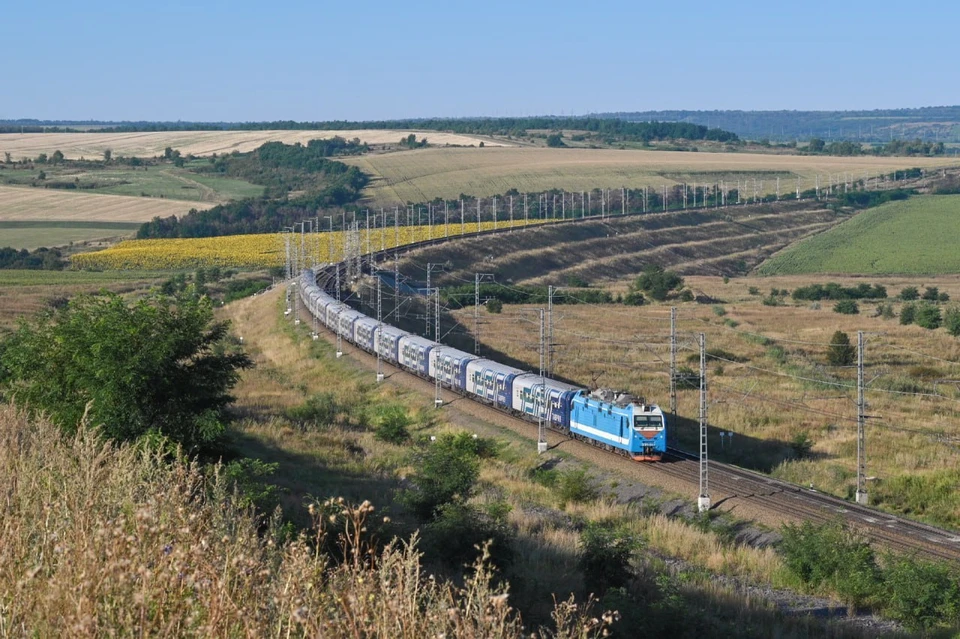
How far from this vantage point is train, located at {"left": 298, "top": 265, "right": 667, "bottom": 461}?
40.2m

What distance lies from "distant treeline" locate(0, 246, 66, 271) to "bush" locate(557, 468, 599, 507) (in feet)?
337

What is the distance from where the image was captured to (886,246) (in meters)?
152

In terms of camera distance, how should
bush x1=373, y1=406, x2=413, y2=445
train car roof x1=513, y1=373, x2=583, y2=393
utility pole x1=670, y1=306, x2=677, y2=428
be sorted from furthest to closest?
bush x1=373, y1=406, x2=413, y2=445
train car roof x1=513, y1=373, x2=583, y2=393
utility pole x1=670, y1=306, x2=677, y2=428

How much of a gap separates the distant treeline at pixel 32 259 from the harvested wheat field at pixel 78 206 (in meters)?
24.7

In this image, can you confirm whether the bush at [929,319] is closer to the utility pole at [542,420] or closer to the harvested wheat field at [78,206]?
the utility pole at [542,420]

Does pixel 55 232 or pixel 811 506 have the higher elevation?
pixel 55 232

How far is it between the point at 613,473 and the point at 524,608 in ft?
64.4

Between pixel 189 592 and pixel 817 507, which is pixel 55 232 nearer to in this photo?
pixel 817 507

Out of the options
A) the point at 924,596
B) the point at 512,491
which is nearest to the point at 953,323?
the point at 512,491

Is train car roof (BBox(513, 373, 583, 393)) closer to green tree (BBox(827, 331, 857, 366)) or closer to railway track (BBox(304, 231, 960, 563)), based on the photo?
railway track (BBox(304, 231, 960, 563))

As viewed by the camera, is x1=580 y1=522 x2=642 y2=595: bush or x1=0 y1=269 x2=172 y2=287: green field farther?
x1=0 y1=269 x2=172 y2=287: green field

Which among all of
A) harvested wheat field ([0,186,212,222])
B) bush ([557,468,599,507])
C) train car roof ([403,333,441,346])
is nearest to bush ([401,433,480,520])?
bush ([557,468,599,507])

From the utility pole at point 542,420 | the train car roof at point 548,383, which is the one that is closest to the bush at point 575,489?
the utility pole at point 542,420

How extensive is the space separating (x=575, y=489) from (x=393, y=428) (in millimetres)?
12880
